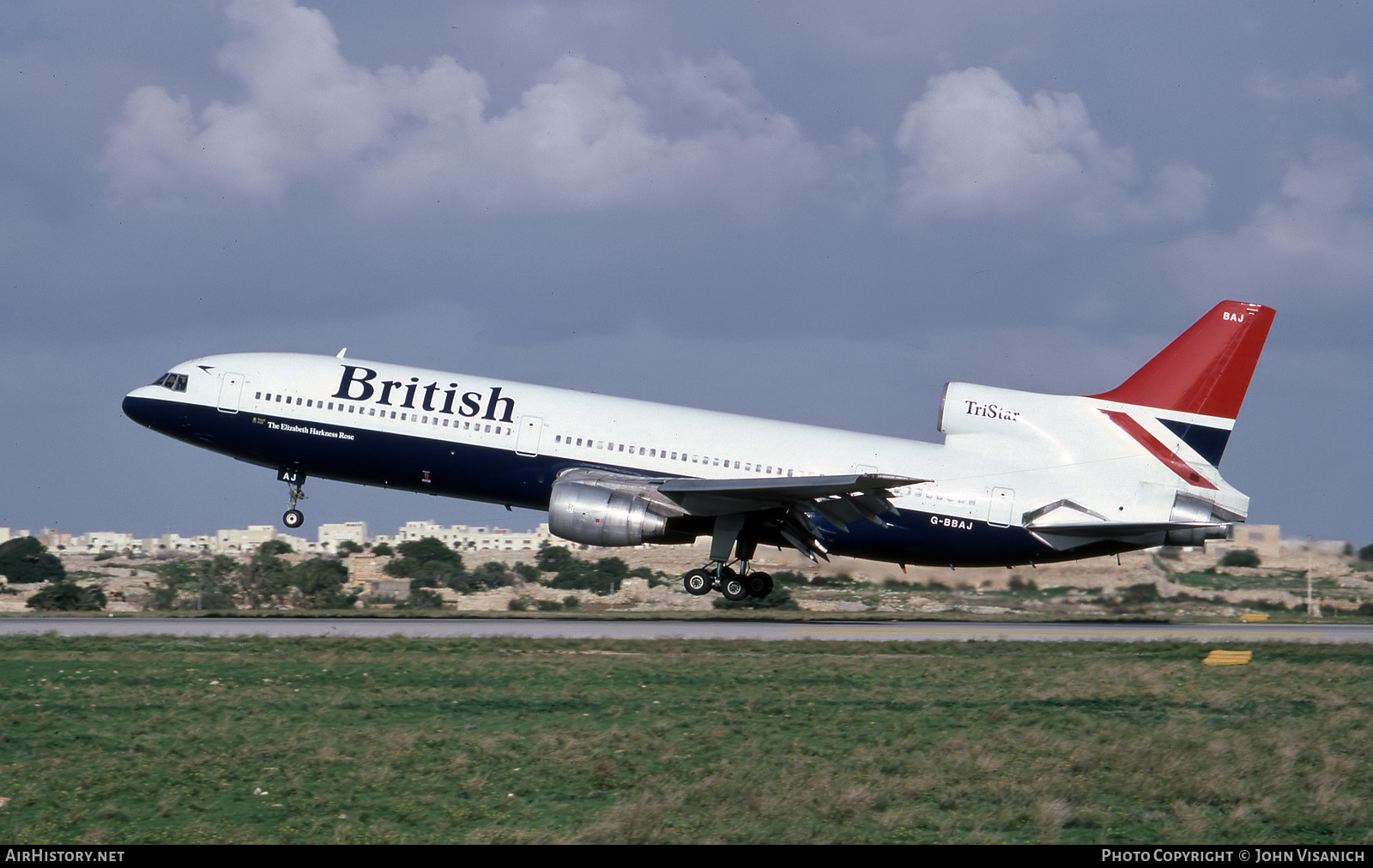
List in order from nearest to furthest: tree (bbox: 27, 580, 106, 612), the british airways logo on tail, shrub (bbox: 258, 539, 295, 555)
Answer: the british airways logo on tail → tree (bbox: 27, 580, 106, 612) → shrub (bbox: 258, 539, 295, 555)

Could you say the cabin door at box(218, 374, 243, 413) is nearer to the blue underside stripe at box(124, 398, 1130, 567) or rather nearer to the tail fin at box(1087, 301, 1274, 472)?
the blue underside stripe at box(124, 398, 1130, 567)

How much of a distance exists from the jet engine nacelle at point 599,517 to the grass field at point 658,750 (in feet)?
22.0

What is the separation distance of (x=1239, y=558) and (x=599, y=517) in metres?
30.1

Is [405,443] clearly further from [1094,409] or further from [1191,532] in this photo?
[1191,532]

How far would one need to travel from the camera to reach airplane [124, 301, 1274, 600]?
101 feet

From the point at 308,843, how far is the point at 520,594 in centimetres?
3981

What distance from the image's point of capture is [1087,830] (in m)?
11.5

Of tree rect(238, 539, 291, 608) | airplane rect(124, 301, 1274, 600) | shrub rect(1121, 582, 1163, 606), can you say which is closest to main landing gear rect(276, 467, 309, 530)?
airplane rect(124, 301, 1274, 600)

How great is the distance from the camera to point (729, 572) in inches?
1214

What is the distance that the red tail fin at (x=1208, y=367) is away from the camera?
3184 cm

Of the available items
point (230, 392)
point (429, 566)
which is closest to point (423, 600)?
point (230, 392)

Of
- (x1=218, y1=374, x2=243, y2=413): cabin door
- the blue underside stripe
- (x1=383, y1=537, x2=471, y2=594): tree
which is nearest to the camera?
the blue underside stripe

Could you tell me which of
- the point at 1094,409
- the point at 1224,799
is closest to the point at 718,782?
the point at 1224,799

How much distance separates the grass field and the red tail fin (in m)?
11.3
